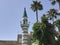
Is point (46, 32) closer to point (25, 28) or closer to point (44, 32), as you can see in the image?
point (44, 32)

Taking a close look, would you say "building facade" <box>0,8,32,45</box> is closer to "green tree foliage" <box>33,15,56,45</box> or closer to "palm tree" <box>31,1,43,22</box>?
"palm tree" <box>31,1,43,22</box>

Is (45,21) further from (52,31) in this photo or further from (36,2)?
(36,2)

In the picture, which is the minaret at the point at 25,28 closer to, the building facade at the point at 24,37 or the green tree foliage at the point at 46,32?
the building facade at the point at 24,37

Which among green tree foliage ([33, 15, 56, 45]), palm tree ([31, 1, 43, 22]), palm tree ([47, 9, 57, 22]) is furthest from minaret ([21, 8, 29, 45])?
green tree foliage ([33, 15, 56, 45])

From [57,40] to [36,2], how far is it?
14967 millimetres

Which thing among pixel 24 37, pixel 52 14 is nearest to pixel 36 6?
pixel 52 14

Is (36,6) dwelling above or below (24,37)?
above

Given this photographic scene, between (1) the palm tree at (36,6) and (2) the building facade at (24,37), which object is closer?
(1) the palm tree at (36,6)

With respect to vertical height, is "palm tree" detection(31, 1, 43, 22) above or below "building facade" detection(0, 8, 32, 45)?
above

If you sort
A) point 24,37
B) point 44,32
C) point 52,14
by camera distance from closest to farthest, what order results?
point 44,32 < point 52,14 < point 24,37

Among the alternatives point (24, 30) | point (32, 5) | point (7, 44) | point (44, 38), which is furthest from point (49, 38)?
point (7, 44)

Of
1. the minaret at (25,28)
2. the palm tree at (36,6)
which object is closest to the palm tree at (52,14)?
the palm tree at (36,6)

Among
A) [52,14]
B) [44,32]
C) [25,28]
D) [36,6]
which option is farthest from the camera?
[25,28]

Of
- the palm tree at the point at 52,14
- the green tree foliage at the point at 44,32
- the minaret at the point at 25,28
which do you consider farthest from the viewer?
the minaret at the point at 25,28
